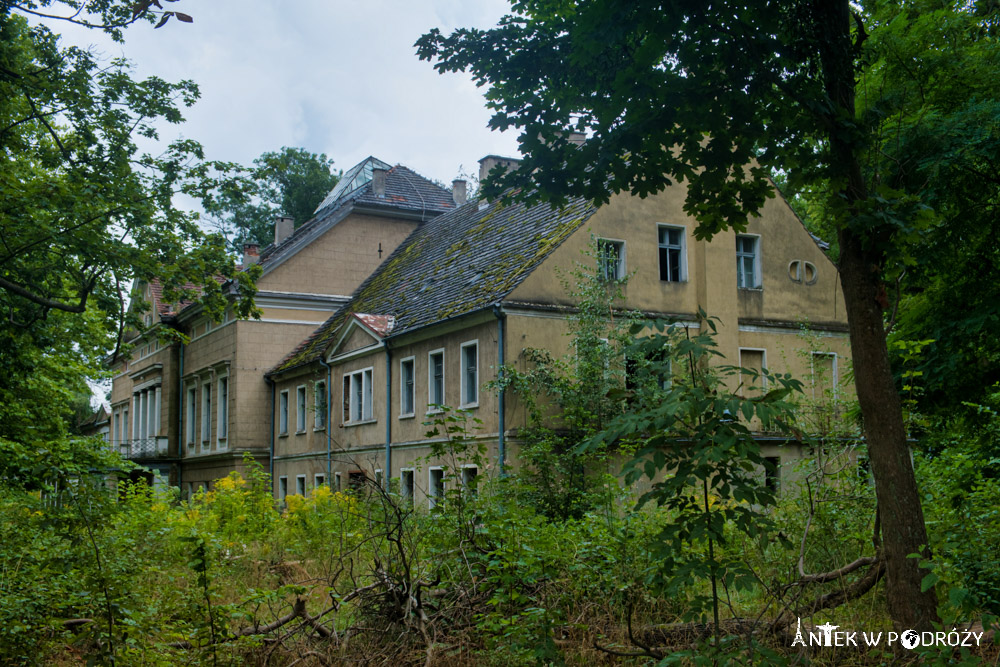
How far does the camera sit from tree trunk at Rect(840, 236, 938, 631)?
18.8 feet

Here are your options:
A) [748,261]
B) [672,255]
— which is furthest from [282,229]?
[748,261]

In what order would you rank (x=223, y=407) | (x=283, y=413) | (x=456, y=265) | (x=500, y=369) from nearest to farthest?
(x=500, y=369), (x=456, y=265), (x=283, y=413), (x=223, y=407)

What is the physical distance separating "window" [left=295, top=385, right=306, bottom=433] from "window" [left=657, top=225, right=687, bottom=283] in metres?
13.2

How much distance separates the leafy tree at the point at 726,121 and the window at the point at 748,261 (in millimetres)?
15923

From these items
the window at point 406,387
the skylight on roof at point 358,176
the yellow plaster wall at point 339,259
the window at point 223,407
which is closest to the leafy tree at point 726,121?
the window at point 406,387

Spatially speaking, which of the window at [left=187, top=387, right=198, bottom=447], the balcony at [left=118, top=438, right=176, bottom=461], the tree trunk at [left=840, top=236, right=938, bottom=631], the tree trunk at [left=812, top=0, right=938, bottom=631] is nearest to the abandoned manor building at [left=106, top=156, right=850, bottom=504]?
the window at [left=187, top=387, right=198, bottom=447]

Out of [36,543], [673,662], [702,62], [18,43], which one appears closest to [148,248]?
[18,43]

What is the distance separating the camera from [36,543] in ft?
26.6

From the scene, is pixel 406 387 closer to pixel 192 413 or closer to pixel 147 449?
pixel 192 413

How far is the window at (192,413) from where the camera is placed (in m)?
36.1

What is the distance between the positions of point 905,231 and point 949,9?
22.7ft

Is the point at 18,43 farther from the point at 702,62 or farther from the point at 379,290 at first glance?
the point at 379,290

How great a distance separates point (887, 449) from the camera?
229 inches

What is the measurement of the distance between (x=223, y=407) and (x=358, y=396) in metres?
9.69
